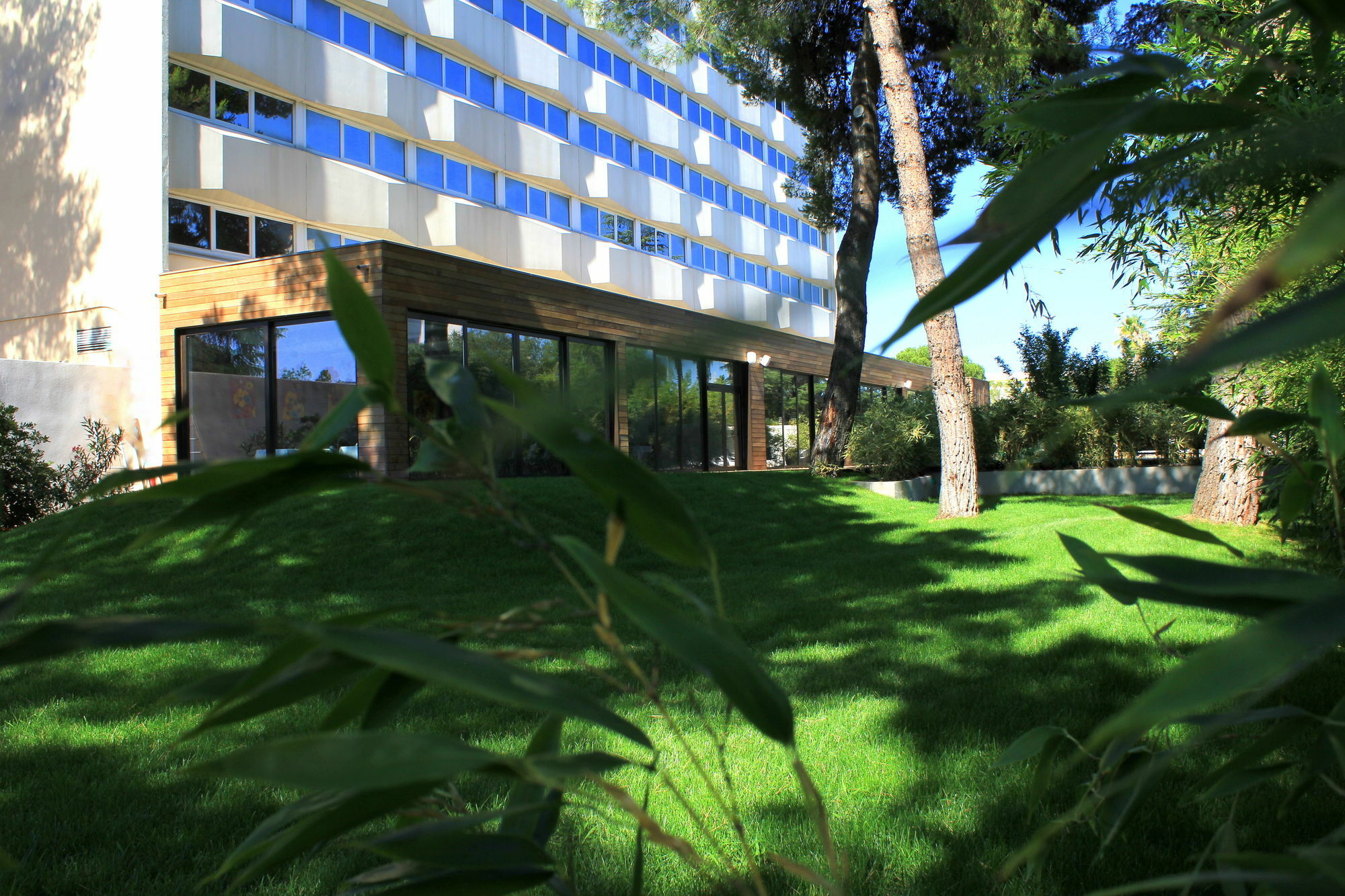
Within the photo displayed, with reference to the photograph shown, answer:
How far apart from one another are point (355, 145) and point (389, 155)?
33.9 inches

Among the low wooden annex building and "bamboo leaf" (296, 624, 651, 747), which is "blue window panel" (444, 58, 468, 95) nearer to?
the low wooden annex building

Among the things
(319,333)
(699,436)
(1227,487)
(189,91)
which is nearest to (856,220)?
(699,436)

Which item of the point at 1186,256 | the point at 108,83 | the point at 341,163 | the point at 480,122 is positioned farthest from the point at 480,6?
the point at 1186,256

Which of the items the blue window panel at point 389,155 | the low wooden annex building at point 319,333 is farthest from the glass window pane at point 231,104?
the low wooden annex building at point 319,333

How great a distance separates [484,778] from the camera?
2.62 metres

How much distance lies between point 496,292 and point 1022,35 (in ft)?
27.2

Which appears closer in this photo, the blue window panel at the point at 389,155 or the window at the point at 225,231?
the window at the point at 225,231

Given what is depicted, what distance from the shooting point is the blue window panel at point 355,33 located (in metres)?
17.9

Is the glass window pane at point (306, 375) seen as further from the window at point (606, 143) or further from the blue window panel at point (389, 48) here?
the window at point (606, 143)

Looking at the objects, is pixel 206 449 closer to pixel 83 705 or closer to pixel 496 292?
pixel 496 292

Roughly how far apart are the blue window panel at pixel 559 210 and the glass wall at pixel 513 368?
815cm

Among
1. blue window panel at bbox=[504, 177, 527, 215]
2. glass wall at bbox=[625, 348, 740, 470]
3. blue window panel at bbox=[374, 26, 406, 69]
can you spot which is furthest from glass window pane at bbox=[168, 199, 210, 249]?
glass wall at bbox=[625, 348, 740, 470]

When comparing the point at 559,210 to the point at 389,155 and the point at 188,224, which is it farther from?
the point at 188,224

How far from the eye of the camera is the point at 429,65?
19938 millimetres
